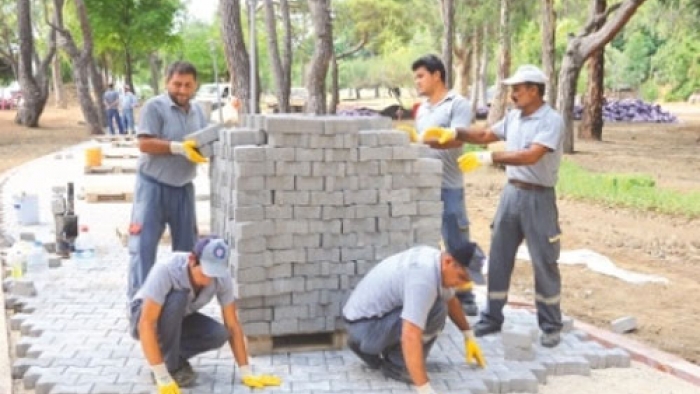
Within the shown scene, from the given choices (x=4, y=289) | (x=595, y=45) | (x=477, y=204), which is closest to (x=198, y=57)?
(x=595, y=45)

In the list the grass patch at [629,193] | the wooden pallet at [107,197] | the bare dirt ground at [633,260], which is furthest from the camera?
the wooden pallet at [107,197]

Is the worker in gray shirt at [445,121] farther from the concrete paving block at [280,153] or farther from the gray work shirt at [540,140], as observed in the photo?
the concrete paving block at [280,153]

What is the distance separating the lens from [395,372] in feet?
15.9

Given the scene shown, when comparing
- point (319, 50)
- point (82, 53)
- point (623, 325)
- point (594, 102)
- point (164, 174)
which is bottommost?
point (623, 325)

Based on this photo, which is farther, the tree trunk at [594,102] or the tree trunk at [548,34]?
the tree trunk at [594,102]

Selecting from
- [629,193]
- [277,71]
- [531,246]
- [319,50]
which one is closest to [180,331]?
[531,246]

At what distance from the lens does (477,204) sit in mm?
12086

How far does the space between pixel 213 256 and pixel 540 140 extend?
6.99 ft

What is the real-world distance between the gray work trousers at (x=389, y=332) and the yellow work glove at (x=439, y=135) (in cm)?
118

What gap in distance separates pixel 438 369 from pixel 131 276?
6.67ft

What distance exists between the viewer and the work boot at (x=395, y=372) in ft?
15.8

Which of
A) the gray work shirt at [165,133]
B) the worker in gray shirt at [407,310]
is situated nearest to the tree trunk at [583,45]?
the gray work shirt at [165,133]

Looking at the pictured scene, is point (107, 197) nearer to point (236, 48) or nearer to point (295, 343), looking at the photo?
point (236, 48)

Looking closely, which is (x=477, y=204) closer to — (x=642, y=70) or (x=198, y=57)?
(x=642, y=70)
